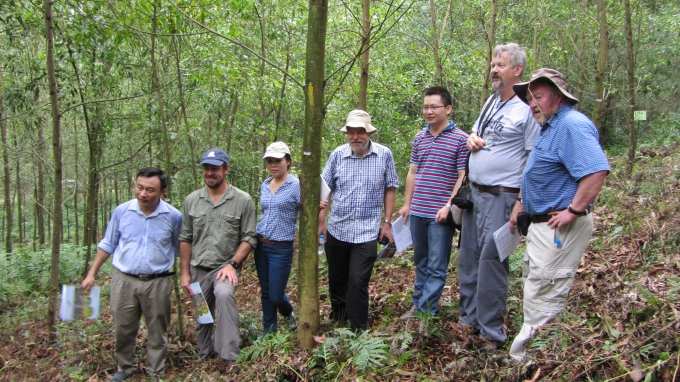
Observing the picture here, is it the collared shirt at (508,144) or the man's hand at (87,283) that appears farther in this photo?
the man's hand at (87,283)

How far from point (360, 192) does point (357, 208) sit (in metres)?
0.16

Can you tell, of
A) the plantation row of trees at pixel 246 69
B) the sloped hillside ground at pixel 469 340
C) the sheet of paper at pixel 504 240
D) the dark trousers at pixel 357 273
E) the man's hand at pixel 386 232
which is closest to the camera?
the sloped hillside ground at pixel 469 340

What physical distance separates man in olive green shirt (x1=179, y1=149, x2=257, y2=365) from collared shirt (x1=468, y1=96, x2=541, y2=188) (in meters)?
2.35

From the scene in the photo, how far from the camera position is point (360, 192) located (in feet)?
15.0

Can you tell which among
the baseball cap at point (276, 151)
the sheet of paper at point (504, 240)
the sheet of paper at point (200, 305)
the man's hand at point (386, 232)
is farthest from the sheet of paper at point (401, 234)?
the sheet of paper at point (200, 305)

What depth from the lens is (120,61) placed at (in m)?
7.07

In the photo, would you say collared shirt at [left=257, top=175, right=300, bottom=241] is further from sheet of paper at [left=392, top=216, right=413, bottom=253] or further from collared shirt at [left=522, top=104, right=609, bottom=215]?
→ collared shirt at [left=522, top=104, right=609, bottom=215]

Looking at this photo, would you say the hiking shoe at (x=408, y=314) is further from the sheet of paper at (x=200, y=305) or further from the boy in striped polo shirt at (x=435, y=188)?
the sheet of paper at (x=200, y=305)

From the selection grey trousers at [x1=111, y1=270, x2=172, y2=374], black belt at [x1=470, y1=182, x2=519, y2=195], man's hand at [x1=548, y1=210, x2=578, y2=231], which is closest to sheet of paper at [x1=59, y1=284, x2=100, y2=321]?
grey trousers at [x1=111, y1=270, x2=172, y2=374]

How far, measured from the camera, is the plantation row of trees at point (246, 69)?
5898 mm

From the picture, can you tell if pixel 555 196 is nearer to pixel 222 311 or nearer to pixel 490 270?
pixel 490 270

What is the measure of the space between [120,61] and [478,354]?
6374mm

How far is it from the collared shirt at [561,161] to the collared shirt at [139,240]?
341 centimetres

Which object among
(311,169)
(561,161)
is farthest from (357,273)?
(561,161)
